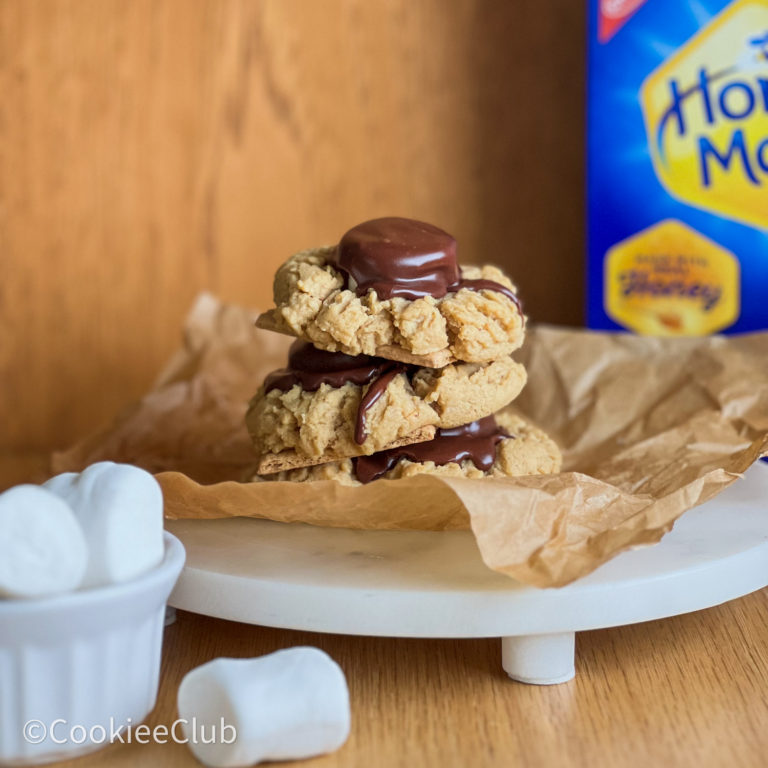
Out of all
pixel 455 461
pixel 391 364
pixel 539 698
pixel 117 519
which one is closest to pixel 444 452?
pixel 455 461

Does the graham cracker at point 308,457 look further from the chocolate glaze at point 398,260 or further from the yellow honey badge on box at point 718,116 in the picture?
the yellow honey badge on box at point 718,116

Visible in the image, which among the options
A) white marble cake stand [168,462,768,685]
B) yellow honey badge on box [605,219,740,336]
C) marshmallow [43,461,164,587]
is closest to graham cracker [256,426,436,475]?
white marble cake stand [168,462,768,685]

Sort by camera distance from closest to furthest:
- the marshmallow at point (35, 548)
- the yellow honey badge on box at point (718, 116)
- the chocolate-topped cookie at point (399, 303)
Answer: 1. the marshmallow at point (35, 548)
2. the chocolate-topped cookie at point (399, 303)
3. the yellow honey badge on box at point (718, 116)

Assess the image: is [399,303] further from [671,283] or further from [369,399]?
[671,283]

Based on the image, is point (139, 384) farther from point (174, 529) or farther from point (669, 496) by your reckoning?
point (669, 496)

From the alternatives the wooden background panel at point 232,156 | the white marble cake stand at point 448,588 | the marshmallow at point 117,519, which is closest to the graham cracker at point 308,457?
the white marble cake stand at point 448,588

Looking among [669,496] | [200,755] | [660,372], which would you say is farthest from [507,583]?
[660,372]

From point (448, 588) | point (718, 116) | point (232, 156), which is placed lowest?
point (448, 588)

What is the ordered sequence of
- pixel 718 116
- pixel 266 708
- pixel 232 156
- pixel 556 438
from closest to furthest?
pixel 266 708 → pixel 556 438 → pixel 718 116 → pixel 232 156
